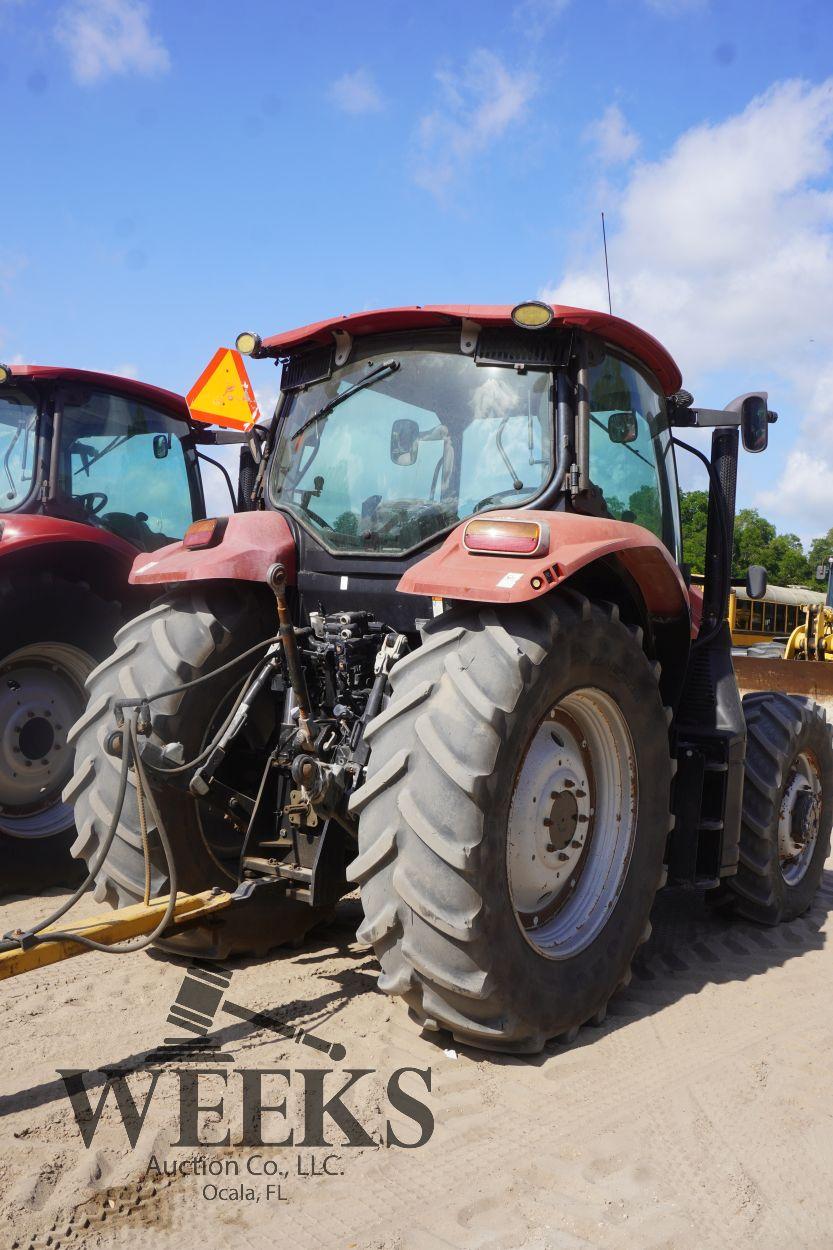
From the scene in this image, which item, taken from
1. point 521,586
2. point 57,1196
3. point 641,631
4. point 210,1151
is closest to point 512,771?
point 521,586

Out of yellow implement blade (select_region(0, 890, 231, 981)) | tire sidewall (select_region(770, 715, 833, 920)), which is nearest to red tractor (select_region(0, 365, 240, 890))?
yellow implement blade (select_region(0, 890, 231, 981))

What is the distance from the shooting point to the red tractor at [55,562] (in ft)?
16.2

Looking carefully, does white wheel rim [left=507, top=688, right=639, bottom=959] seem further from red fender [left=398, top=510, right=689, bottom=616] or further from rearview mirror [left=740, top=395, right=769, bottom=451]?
rearview mirror [left=740, top=395, right=769, bottom=451]

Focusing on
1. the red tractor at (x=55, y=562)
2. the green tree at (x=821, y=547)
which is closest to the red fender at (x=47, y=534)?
the red tractor at (x=55, y=562)

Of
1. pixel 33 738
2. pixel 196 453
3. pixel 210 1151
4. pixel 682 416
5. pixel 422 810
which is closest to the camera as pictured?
pixel 210 1151

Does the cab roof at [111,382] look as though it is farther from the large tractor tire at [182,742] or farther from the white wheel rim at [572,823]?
the white wheel rim at [572,823]

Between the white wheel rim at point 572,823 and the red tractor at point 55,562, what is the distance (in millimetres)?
2786

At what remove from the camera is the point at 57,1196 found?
219 cm

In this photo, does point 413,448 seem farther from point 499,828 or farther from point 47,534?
point 47,534

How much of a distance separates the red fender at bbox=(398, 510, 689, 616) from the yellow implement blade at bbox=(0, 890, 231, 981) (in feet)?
3.82

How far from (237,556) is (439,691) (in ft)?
3.51

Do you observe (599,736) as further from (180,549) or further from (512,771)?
(180,549)

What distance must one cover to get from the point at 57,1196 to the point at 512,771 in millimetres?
1485

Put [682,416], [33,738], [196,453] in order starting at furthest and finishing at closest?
[196,453]
[33,738]
[682,416]
